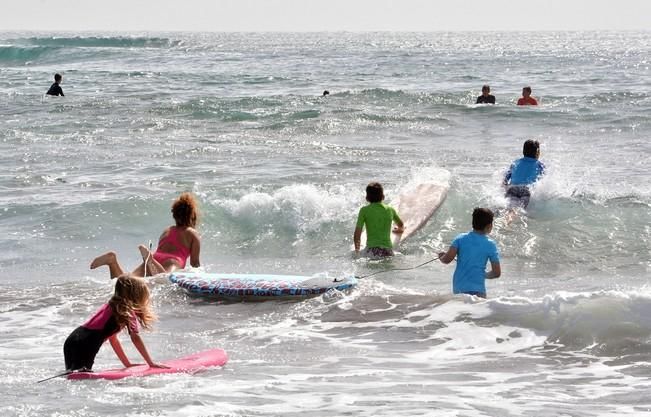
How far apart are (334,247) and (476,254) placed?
4265 mm

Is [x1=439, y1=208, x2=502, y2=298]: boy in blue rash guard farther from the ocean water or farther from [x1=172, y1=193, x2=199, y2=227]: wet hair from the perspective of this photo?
[x1=172, y1=193, x2=199, y2=227]: wet hair

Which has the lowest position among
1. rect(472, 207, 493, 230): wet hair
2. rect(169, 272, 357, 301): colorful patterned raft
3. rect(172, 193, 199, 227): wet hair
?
rect(169, 272, 357, 301): colorful patterned raft

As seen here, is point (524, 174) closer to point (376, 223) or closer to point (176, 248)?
point (376, 223)

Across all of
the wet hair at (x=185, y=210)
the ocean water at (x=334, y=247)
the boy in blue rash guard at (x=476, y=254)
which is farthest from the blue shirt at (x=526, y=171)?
the wet hair at (x=185, y=210)

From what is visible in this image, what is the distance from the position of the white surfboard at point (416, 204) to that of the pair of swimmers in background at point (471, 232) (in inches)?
17.7

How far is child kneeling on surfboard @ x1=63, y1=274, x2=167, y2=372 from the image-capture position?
6.41 meters

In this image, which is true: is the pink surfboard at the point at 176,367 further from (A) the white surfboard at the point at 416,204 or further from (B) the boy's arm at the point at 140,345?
(A) the white surfboard at the point at 416,204

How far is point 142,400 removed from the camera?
598cm

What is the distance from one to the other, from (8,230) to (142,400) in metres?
7.84

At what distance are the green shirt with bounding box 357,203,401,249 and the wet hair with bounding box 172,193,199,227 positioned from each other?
6.53ft

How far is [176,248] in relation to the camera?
986cm

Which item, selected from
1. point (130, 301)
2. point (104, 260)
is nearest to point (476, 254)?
point (130, 301)

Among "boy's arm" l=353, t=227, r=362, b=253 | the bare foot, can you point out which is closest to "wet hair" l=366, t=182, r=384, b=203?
"boy's arm" l=353, t=227, r=362, b=253

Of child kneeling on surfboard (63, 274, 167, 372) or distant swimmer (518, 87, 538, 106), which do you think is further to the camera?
distant swimmer (518, 87, 538, 106)
